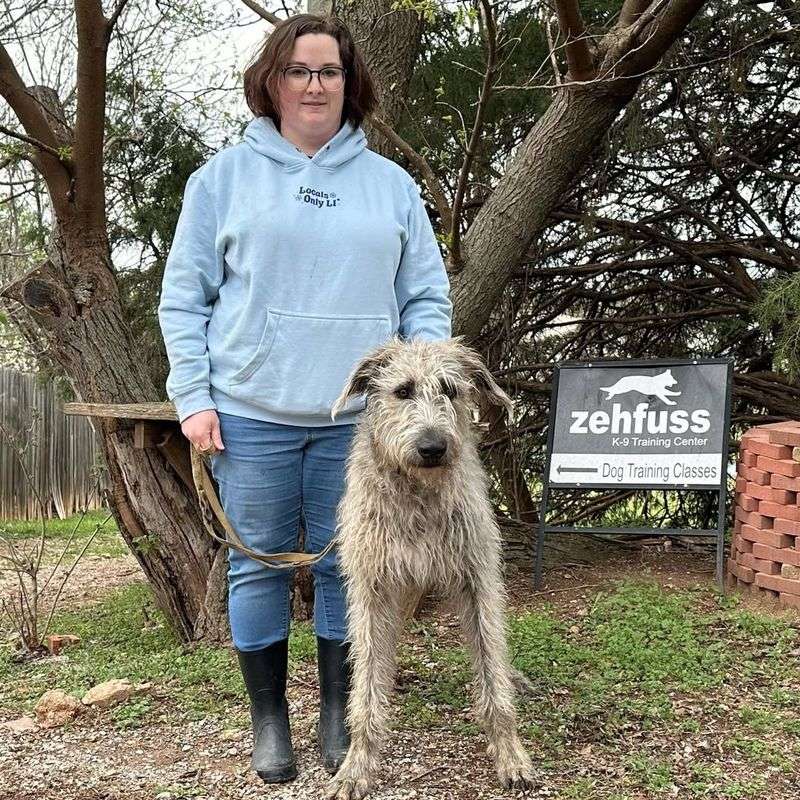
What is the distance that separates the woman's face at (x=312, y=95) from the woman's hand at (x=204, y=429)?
109 cm

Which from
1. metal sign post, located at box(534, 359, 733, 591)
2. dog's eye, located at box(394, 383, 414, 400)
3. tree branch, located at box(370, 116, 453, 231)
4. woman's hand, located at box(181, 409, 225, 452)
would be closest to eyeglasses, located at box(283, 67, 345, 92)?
dog's eye, located at box(394, 383, 414, 400)

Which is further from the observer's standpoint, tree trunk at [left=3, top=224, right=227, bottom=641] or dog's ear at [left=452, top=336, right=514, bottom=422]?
tree trunk at [left=3, top=224, right=227, bottom=641]

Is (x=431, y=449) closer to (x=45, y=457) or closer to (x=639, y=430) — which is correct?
(x=639, y=430)

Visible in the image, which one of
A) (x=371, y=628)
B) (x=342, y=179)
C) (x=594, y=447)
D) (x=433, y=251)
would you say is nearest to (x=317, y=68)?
(x=342, y=179)

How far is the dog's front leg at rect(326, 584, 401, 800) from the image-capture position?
328cm

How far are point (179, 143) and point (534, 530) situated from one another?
12.1 feet

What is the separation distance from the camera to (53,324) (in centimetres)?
556

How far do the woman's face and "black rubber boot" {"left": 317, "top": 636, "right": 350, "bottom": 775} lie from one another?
6.40 ft

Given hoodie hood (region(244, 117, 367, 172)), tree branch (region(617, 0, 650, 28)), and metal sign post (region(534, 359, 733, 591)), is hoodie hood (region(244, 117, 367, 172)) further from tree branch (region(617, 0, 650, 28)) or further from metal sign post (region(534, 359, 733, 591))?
metal sign post (region(534, 359, 733, 591))

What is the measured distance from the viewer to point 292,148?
3.38m

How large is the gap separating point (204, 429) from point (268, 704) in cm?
112

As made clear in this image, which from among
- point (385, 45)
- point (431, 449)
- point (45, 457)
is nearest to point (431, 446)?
point (431, 449)

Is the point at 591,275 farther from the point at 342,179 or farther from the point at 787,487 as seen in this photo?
the point at 342,179

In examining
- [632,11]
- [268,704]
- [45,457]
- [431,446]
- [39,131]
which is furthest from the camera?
[45,457]
